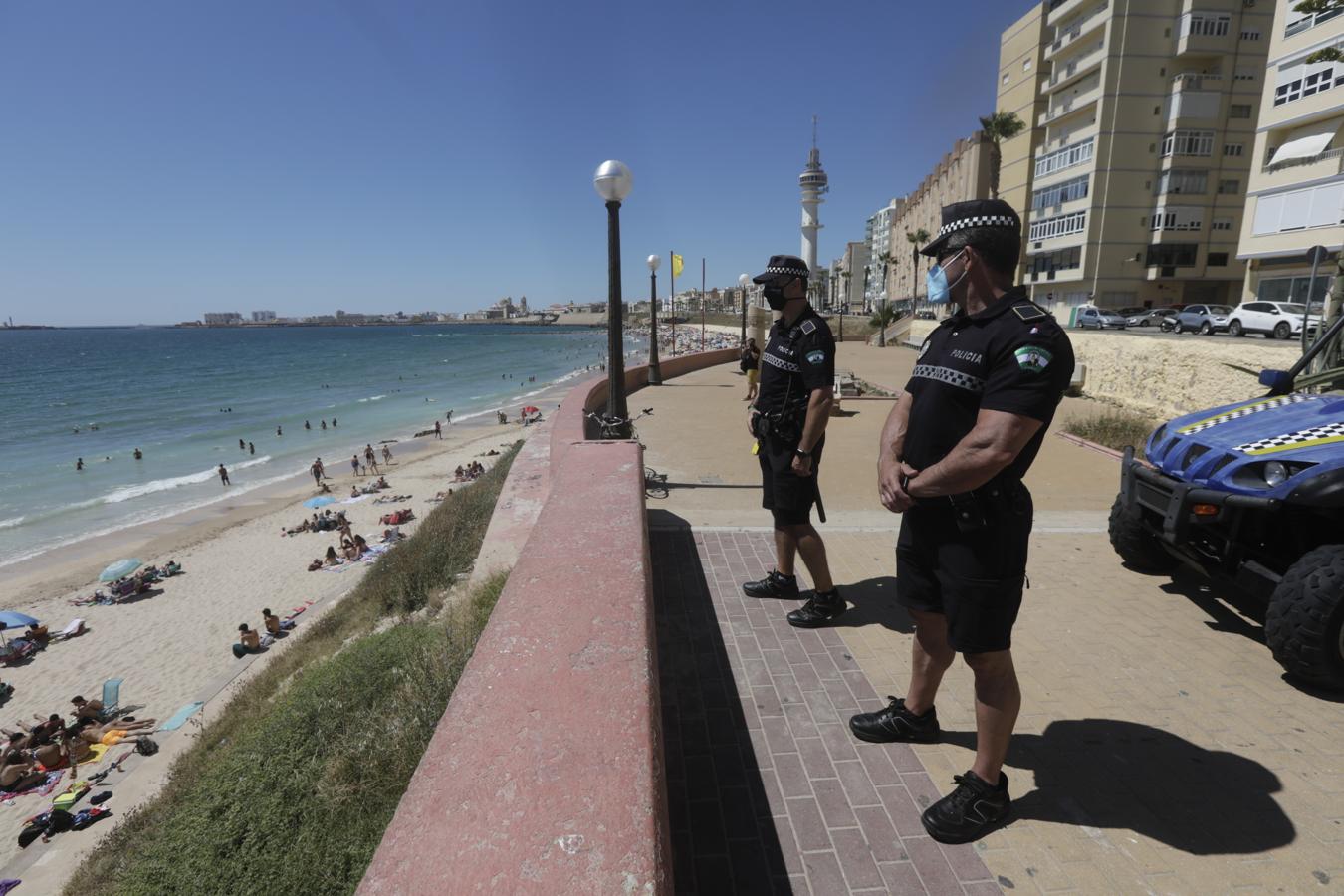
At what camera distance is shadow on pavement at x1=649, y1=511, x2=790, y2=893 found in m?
2.19

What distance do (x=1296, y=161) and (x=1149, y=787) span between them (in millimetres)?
35713

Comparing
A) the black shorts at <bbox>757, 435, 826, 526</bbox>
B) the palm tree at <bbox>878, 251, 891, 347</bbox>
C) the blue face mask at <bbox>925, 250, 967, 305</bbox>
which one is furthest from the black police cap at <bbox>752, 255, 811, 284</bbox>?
the palm tree at <bbox>878, 251, 891, 347</bbox>

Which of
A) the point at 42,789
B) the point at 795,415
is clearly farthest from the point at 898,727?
the point at 42,789

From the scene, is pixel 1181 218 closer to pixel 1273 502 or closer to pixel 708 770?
pixel 1273 502

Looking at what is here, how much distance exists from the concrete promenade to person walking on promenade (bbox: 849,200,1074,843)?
0.28 m

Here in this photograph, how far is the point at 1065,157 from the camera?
43.3m

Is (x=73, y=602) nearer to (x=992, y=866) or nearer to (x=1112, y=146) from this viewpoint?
(x=992, y=866)

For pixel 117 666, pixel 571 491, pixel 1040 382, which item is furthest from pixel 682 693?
pixel 117 666

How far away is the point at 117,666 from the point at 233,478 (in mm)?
13993

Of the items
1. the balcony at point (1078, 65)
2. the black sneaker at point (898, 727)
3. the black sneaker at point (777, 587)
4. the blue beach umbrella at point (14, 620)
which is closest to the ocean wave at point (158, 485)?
the blue beach umbrella at point (14, 620)

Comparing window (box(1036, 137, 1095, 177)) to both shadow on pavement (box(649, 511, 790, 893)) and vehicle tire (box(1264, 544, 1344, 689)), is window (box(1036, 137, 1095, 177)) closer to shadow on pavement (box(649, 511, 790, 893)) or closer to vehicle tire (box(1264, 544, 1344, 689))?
vehicle tire (box(1264, 544, 1344, 689))

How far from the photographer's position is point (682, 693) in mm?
3213

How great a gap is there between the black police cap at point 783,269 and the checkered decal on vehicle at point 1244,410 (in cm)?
255

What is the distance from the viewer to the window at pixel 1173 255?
132 feet
